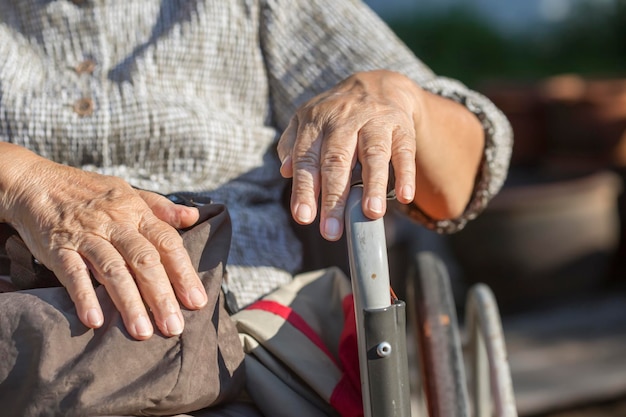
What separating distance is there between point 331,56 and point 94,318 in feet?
2.49

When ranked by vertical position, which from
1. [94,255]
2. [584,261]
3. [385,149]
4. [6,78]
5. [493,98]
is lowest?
[584,261]

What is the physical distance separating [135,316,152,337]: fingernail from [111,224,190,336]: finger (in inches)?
0.7

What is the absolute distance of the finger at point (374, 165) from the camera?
110 centimetres

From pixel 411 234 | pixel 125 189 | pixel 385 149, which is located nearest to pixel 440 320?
pixel 385 149

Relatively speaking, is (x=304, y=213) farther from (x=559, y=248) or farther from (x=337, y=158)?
(x=559, y=248)

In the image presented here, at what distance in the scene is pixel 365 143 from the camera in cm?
121

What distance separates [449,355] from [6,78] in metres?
0.93

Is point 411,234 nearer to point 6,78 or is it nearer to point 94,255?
point 6,78

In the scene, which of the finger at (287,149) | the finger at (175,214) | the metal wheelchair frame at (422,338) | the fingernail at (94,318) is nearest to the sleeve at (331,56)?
the metal wheelchair frame at (422,338)

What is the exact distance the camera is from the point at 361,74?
56.2 inches

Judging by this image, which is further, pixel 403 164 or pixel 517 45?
pixel 517 45

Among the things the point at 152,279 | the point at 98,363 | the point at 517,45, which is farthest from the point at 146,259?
the point at 517,45

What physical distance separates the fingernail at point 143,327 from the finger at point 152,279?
0.06 feet

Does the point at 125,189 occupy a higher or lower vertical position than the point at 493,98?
higher
